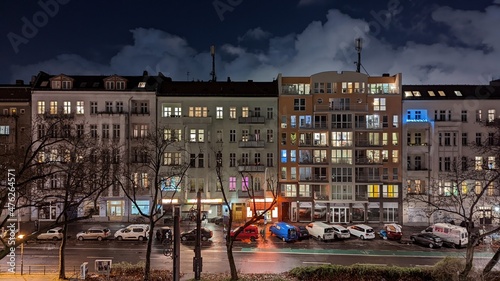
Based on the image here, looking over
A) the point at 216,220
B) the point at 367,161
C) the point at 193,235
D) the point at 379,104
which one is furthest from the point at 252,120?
the point at 193,235

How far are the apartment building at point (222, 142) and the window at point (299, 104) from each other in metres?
2.69

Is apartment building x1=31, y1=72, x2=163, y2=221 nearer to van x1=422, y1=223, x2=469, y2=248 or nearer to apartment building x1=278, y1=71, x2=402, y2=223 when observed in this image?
apartment building x1=278, y1=71, x2=402, y2=223

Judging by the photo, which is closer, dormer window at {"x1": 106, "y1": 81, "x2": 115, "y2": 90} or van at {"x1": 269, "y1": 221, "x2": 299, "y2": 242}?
van at {"x1": 269, "y1": 221, "x2": 299, "y2": 242}

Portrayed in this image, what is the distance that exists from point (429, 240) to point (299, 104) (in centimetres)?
2497

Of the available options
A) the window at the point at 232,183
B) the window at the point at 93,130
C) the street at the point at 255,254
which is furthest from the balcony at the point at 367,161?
the window at the point at 93,130

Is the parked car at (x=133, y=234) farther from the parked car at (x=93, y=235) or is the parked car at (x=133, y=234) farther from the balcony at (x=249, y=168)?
the balcony at (x=249, y=168)

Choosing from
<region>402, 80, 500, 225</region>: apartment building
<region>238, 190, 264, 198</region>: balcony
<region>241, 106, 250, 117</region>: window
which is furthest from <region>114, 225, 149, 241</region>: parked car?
<region>402, 80, 500, 225</region>: apartment building

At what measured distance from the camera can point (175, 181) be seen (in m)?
55.8

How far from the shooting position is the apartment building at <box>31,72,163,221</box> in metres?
56.7

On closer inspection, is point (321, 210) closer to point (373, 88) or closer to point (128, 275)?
point (373, 88)

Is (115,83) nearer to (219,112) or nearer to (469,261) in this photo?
(219,112)

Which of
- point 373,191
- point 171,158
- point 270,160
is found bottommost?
point 373,191

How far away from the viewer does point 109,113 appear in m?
57.2

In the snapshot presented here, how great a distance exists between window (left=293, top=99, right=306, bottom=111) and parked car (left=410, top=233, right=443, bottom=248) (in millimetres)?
23031
